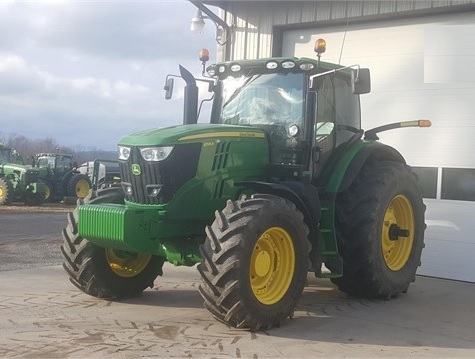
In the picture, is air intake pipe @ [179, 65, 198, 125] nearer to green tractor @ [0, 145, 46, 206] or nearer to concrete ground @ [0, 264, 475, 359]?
concrete ground @ [0, 264, 475, 359]

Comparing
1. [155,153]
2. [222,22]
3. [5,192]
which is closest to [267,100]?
[155,153]

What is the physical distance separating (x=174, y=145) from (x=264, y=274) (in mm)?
1421

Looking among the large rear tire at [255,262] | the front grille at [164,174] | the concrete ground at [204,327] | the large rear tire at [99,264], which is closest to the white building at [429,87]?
the concrete ground at [204,327]

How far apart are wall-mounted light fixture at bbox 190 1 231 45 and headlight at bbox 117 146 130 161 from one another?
485 cm

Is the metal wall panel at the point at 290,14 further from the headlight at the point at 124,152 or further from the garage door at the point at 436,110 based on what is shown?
the headlight at the point at 124,152

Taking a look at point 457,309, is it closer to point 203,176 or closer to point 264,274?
point 264,274

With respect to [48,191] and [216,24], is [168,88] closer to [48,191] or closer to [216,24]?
[216,24]

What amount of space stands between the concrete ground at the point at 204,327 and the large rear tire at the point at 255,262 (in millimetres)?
204

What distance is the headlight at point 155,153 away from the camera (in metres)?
6.05

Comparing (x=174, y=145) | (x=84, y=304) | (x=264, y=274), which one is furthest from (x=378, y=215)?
(x=84, y=304)

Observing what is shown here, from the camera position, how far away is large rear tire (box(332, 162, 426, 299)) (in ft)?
22.8

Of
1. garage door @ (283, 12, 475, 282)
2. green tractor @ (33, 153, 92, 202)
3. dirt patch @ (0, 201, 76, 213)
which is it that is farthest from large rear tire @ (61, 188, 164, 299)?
green tractor @ (33, 153, 92, 202)

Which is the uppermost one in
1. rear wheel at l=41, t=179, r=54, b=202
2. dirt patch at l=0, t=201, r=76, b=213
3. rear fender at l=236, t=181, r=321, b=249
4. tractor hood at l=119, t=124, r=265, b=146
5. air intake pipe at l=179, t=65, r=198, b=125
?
air intake pipe at l=179, t=65, r=198, b=125

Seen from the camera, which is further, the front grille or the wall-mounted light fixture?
the wall-mounted light fixture
